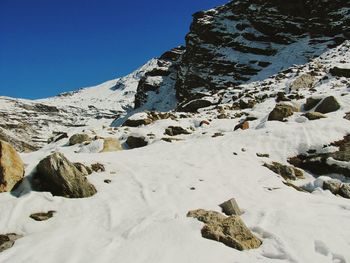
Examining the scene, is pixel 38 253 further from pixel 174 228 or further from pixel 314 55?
pixel 314 55

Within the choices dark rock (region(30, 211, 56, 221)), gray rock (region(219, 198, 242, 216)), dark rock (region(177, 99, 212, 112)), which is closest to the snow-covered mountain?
dark rock (region(30, 211, 56, 221))

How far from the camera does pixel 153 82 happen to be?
303ft

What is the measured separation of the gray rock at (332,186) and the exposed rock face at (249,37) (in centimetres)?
5290

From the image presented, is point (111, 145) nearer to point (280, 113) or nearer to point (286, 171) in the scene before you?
point (286, 171)

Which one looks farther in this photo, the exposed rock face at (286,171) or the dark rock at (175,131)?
the dark rock at (175,131)

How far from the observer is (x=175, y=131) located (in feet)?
74.8

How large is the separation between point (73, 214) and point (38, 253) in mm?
1963

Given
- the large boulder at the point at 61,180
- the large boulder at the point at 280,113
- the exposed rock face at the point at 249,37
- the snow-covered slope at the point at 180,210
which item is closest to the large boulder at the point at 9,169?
the snow-covered slope at the point at 180,210

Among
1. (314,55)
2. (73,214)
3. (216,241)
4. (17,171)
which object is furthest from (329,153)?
(314,55)

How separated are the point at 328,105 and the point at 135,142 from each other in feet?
38.3

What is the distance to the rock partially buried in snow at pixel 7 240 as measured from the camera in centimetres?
755

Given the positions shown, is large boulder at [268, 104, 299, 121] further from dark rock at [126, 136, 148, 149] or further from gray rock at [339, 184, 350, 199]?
gray rock at [339, 184, 350, 199]

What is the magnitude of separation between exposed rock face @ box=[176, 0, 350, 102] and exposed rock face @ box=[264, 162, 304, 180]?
168ft

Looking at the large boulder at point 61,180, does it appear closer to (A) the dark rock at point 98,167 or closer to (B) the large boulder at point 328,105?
(A) the dark rock at point 98,167
